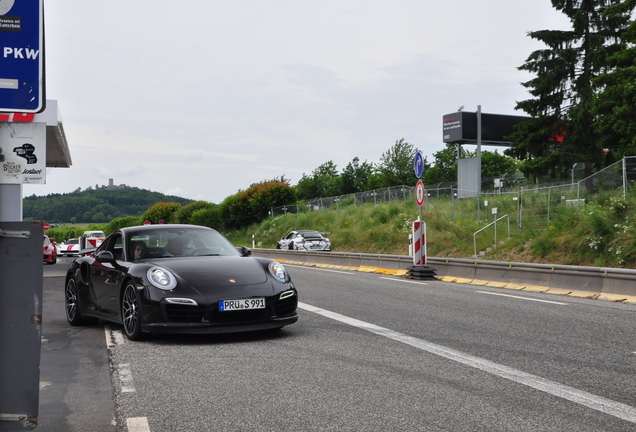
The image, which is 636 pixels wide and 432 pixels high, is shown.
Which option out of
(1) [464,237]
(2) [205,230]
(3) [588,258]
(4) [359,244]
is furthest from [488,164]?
(2) [205,230]

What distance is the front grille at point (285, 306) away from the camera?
758 cm

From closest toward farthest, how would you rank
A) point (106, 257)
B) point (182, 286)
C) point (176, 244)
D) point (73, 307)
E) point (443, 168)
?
point (182, 286) < point (106, 257) < point (176, 244) < point (73, 307) < point (443, 168)

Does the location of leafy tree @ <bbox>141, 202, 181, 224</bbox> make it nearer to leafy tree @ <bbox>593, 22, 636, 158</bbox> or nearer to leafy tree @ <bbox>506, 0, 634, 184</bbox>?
leafy tree @ <bbox>506, 0, 634, 184</bbox>

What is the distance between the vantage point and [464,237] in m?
27.7

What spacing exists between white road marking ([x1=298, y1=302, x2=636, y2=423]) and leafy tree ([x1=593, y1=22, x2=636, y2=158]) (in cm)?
2208

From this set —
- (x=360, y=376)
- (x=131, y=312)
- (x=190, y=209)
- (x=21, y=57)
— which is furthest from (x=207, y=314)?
(x=190, y=209)

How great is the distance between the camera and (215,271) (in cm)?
767

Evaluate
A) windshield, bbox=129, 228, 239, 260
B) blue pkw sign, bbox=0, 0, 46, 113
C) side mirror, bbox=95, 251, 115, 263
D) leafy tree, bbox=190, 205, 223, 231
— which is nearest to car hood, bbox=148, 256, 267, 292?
windshield, bbox=129, 228, 239, 260

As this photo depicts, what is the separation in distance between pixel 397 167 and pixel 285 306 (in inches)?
3465

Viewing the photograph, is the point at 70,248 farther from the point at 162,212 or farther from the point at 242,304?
the point at 242,304

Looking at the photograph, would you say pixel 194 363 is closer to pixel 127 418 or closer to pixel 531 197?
pixel 127 418

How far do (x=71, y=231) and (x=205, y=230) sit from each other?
5605 inches

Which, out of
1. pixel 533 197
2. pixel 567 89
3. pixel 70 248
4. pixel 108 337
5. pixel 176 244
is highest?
pixel 567 89

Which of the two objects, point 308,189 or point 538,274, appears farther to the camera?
point 308,189
